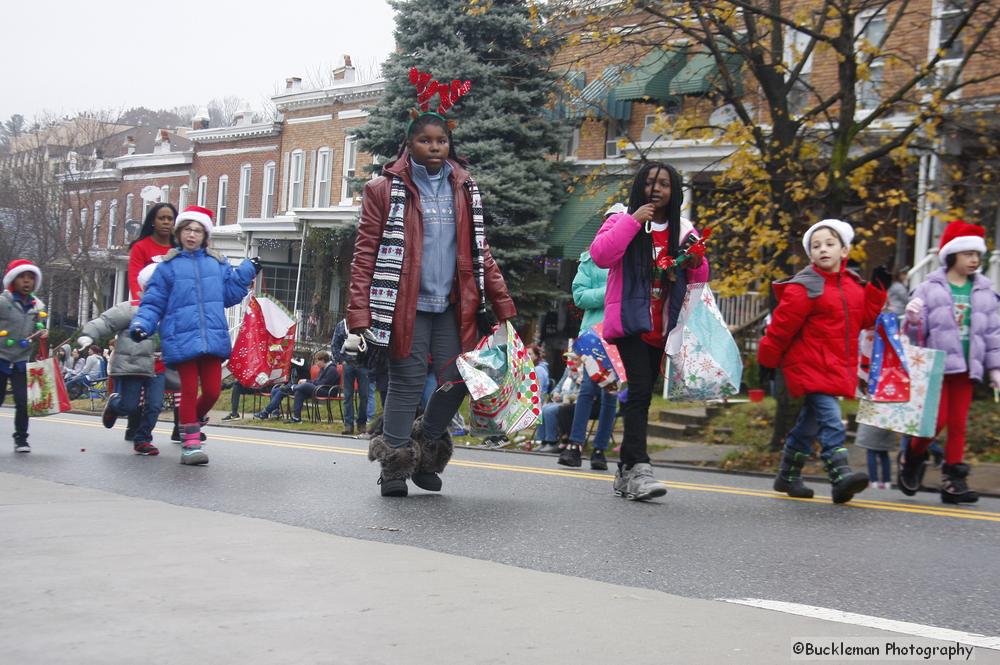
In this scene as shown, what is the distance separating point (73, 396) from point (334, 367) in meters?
13.3

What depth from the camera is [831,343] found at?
742 cm

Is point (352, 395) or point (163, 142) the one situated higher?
point (163, 142)

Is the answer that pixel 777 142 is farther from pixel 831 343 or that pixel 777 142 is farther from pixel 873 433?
pixel 831 343

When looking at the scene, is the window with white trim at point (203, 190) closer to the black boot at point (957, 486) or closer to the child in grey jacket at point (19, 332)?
the child in grey jacket at point (19, 332)

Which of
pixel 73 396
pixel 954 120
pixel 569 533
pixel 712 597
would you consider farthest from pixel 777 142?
pixel 73 396

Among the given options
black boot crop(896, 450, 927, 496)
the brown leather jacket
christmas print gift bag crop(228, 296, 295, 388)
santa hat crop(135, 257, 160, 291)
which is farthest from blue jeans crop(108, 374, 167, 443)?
black boot crop(896, 450, 927, 496)

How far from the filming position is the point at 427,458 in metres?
7.34

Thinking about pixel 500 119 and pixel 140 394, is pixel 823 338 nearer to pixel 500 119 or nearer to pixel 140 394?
pixel 140 394

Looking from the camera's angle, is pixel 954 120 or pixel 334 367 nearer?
pixel 954 120

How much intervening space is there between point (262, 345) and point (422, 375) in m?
4.28

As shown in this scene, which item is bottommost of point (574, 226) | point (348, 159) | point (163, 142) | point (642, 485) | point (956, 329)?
point (642, 485)

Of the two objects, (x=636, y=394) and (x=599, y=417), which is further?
(x=599, y=417)

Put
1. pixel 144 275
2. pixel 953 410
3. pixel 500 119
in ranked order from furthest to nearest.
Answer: pixel 500 119 < pixel 144 275 < pixel 953 410

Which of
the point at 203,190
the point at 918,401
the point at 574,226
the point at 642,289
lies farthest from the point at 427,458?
the point at 203,190
